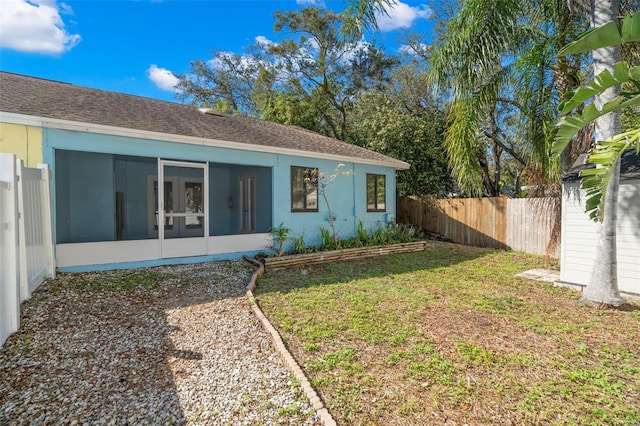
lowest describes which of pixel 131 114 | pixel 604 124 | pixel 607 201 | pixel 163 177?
pixel 607 201

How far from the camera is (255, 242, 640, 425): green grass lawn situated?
9.17 ft

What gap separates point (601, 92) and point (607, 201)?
282cm

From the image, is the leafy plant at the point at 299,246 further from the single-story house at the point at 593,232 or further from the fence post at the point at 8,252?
the fence post at the point at 8,252

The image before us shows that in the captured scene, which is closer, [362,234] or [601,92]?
[601,92]

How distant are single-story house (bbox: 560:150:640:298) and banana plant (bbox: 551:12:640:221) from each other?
5.80 ft

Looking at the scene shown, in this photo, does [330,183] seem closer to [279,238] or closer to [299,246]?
[299,246]

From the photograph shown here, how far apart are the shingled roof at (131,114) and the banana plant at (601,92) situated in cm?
668

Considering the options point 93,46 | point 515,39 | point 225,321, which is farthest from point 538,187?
point 93,46

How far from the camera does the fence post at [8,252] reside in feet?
11.8

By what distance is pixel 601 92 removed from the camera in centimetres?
344

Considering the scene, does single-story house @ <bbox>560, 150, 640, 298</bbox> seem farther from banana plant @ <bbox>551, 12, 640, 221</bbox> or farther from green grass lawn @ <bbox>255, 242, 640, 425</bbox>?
banana plant @ <bbox>551, 12, 640, 221</bbox>

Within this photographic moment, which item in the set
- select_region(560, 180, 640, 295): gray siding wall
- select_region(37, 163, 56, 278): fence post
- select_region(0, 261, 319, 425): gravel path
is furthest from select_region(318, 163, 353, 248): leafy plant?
select_region(37, 163, 56, 278): fence post

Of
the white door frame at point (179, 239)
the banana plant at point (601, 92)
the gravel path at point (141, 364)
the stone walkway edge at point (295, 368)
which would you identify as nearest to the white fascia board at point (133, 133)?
the white door frame at point (179, 239)

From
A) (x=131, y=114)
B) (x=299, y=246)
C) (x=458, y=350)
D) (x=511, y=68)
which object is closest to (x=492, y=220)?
(x=511, y=68)
